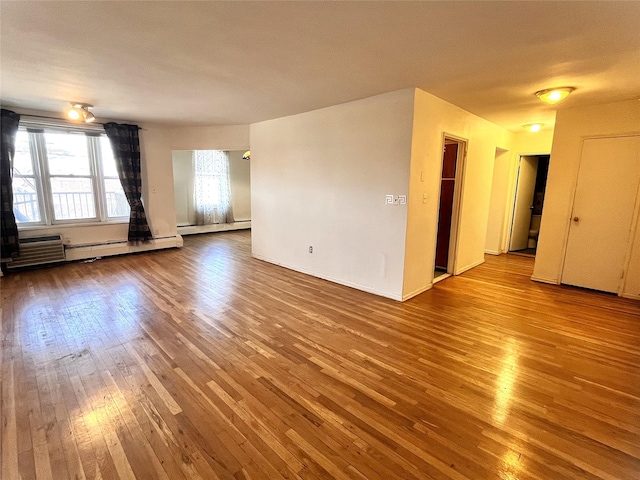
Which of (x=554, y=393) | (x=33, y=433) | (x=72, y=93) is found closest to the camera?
(x=33, y=433)

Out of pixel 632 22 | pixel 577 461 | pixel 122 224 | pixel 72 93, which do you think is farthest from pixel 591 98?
pixel 122 224

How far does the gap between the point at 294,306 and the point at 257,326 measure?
0.61 meters

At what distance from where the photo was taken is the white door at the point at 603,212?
12.4ft

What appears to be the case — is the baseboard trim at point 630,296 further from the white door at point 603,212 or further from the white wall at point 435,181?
the white wall at point 435,181

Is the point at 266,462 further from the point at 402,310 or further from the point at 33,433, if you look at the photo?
the point at 402,310

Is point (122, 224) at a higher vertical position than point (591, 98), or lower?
lower

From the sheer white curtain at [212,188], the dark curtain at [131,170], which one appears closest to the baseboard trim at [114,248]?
the dark curtain at [131,170]

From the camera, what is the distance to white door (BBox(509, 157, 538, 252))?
6.12m

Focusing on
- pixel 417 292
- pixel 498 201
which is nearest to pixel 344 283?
pixel 417 292

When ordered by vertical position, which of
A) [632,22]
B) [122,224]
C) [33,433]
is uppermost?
[632,22]

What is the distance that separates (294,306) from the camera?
356 centimetres

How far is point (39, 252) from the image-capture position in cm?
485

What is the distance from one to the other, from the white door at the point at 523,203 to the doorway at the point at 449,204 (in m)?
2.45

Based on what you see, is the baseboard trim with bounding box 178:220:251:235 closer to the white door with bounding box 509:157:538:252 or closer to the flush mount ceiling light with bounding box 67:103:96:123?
the flush mount ceiling light with bounding box 67:103:96:123
